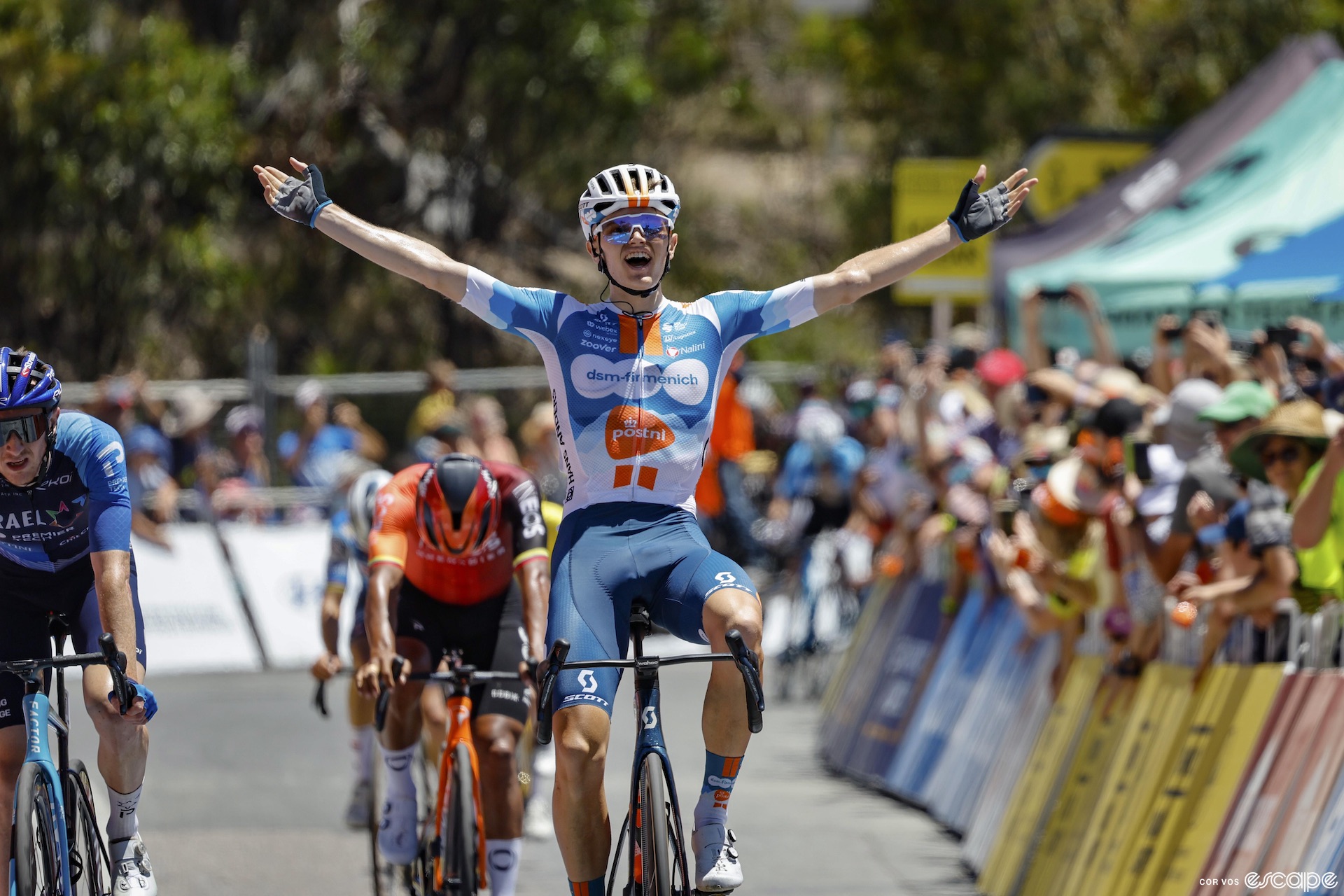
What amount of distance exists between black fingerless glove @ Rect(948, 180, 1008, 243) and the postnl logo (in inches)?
48.1

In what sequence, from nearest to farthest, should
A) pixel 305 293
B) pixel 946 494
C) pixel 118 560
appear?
pixel 118 560 → pixel 946 494 → pixel 305 293

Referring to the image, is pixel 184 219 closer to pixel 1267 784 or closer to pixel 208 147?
pixel 208 147

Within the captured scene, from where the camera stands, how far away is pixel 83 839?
22.3 feet

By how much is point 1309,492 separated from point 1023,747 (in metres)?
3.17

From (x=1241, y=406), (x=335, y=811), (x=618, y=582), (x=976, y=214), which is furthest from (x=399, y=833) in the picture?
(x=335, y=811)

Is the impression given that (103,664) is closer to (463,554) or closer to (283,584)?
(463,554)

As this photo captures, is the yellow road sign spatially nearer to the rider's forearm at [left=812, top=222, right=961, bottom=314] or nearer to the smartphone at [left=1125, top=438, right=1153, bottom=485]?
the smartphone at [left=1125, top=438, right=1153, bottom=485]

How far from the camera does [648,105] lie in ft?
93.6

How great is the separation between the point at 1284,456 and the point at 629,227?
259 centimetres

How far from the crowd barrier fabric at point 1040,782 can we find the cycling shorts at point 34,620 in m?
4.02

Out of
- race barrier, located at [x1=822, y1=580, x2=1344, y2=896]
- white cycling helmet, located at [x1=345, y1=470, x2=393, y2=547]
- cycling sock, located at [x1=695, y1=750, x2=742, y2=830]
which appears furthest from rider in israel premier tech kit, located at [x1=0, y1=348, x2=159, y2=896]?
race barrier, located at [x1=822, y1=580, x2=1344, y2=896]

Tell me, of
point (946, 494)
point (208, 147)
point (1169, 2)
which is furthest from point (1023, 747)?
point (1169, 2)

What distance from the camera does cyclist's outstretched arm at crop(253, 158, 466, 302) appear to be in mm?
6383

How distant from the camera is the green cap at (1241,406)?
7609mm
